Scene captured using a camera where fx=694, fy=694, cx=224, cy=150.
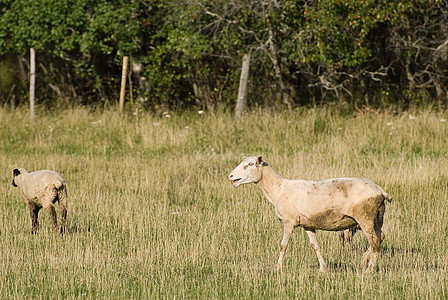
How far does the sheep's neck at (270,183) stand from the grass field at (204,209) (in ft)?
2.46

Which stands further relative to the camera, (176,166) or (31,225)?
(176,166)

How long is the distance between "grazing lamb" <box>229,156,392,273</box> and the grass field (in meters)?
0.35

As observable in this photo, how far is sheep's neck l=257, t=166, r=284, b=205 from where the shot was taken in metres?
7.40

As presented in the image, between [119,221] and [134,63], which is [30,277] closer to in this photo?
[119,221]

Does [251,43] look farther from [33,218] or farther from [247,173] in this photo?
[247,173]

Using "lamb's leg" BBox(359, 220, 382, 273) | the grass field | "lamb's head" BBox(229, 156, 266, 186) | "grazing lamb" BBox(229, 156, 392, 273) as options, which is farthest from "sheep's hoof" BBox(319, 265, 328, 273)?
A: "lamb's head" BBox(229, 156, 266, 186)

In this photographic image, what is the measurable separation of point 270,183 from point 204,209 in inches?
131

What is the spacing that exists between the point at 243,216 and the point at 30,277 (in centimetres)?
379

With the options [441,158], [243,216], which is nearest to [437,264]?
[243,216]

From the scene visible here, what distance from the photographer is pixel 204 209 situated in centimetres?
1062

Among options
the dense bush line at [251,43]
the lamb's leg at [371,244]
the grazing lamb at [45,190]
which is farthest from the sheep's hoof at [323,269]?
the dense bush line at [251,43]

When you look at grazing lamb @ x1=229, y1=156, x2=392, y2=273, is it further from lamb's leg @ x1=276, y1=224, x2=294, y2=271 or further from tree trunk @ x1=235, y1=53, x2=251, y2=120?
tree trunk @ x1=235, y1=53, x2=251, y2=120

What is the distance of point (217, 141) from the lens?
1664cm

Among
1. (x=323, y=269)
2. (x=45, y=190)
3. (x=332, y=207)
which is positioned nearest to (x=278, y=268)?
(x=323, y=269)
